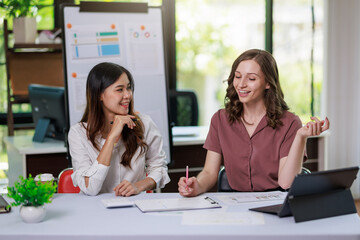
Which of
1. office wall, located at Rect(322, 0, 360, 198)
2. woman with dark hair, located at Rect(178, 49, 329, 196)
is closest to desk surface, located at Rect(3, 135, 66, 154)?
woman with dark hair, located at Rect(178, 49, 329, 196)

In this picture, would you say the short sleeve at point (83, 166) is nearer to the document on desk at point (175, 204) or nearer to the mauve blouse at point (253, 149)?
the document on desk at point (175, 204)

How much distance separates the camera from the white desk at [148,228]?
151 cm

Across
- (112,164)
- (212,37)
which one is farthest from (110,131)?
(212,37)

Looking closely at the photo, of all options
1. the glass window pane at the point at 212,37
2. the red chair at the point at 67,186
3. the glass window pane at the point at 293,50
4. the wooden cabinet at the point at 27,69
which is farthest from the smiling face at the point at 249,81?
the glass window pane at the point at 212,37

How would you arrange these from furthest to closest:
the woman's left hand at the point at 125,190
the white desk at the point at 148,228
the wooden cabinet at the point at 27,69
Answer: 1. the wooden cabinet at the point at 27,69
2. the woman's left hand at the point at 125,190
3. the white desk at the point at 148,228

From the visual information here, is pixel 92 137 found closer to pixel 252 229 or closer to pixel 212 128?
pixel 212 128

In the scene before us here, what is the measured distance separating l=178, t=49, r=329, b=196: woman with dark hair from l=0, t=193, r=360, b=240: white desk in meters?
0.53

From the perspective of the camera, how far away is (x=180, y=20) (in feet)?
24.4

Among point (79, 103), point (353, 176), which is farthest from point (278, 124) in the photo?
point (79, 103)

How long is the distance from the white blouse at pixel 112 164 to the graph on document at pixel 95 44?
752 millimetres

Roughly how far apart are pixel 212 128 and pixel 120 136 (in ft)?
1.39

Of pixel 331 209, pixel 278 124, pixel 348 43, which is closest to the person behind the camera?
pixel 331 209

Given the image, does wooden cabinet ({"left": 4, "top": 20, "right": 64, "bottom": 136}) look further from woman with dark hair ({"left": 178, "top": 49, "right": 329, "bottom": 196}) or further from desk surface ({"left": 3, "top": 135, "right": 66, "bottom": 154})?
woman with dark hair ({"left": 178, "top": 49, "right": 329, "bottom": 196})

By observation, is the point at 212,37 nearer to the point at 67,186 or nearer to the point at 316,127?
the point at 67,186
